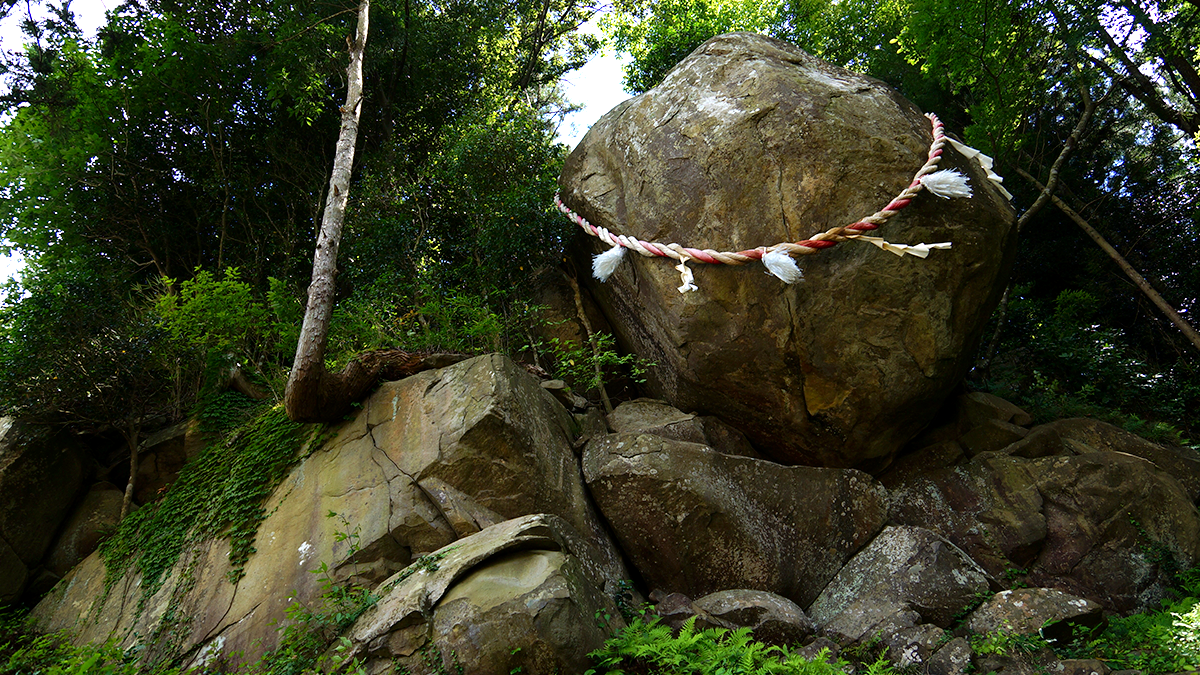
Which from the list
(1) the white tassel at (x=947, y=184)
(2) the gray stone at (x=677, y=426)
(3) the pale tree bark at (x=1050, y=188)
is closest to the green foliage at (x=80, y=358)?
(2) the gray stone at (x=677, y=426)

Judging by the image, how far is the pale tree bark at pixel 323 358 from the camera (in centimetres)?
532

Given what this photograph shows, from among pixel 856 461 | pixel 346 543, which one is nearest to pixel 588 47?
pixel 856 461

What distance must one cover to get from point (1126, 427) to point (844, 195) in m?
4.69

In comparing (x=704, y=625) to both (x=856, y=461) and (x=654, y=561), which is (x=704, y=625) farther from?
(x=856, y=461)

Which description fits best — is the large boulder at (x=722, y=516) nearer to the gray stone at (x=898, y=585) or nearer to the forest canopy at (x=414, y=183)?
the gray stone at (x=898, y=585)

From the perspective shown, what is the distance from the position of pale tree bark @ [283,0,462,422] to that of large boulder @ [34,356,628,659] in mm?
231

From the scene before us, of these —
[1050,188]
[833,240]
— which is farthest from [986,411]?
[1050,188]

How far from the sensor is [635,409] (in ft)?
22.1

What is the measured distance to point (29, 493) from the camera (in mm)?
6242

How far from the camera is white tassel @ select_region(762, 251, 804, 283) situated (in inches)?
203

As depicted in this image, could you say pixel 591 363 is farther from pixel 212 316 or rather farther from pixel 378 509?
pixel 212 316

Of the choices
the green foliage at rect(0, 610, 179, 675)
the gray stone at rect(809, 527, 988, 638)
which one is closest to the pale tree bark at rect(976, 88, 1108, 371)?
the gray stone at rect(809, 527, 988, 638)

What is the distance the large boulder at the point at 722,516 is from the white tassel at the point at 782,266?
1.75 meters

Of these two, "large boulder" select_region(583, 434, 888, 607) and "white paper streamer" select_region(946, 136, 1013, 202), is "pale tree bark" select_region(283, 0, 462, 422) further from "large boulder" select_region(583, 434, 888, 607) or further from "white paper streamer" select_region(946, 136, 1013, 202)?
"white paper streamer" select_region(946, 136, 1013, 202)
